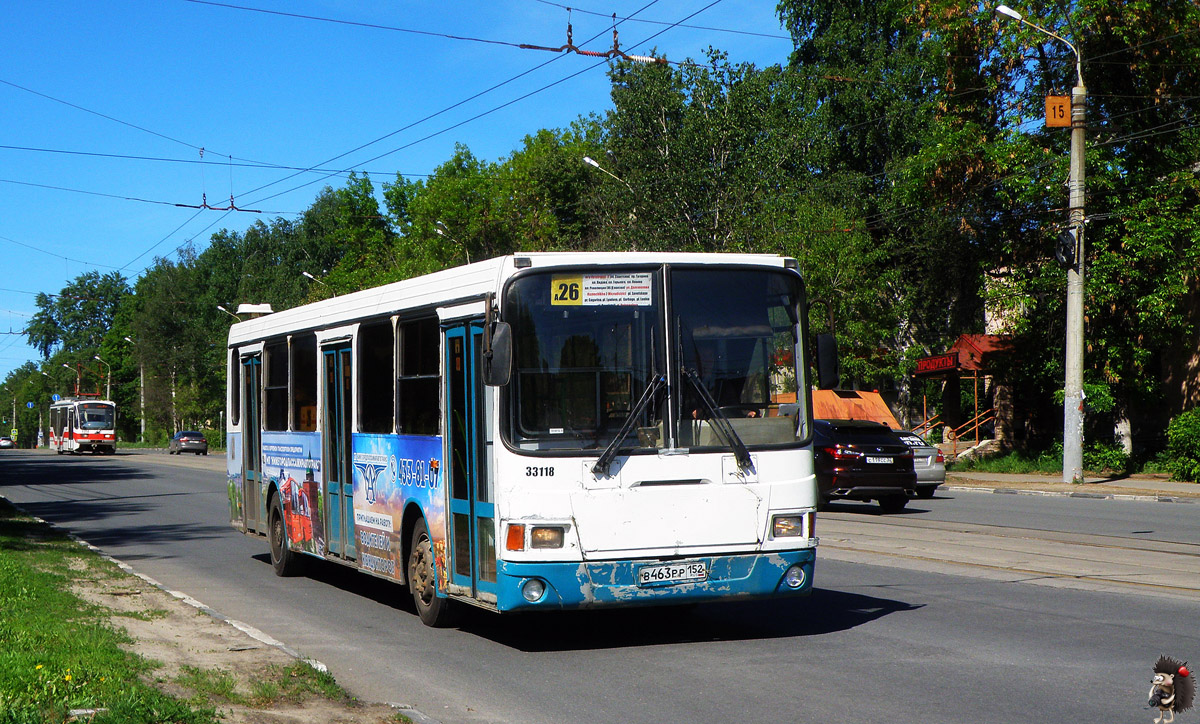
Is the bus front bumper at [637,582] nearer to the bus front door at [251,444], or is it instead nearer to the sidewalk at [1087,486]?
the bus front door at [251,444]

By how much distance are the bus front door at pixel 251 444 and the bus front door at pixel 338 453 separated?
8.63 ft

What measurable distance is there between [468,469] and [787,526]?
2.31m

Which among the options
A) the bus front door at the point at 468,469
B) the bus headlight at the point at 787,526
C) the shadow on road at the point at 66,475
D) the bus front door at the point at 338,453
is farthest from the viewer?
the shadow on road at the point at 66,475

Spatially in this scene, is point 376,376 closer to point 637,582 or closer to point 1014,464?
point 637,582

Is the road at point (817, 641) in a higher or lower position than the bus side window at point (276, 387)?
lower

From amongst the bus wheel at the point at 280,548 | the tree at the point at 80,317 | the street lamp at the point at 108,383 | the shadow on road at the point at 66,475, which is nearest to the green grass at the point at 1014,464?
the bus wheel at the point at 280,548

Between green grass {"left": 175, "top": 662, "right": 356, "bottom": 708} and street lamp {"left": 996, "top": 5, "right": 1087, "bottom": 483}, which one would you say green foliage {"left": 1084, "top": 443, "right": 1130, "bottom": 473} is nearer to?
street lamp {"left": 996, "top": 5, "right": 1087, "bottom": 483}

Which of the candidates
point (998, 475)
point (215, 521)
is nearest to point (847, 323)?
point (998, 475)

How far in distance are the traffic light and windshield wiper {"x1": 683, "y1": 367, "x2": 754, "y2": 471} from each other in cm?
2168

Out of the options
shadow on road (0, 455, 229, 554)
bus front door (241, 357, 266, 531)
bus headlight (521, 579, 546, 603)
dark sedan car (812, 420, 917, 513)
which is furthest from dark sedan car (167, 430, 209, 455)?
bus headlight (521, 579, 546, 603)

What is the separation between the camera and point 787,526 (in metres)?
8.88

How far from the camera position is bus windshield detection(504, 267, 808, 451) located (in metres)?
8.49

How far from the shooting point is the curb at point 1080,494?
24.2 m

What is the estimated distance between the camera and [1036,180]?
30.5 metres
